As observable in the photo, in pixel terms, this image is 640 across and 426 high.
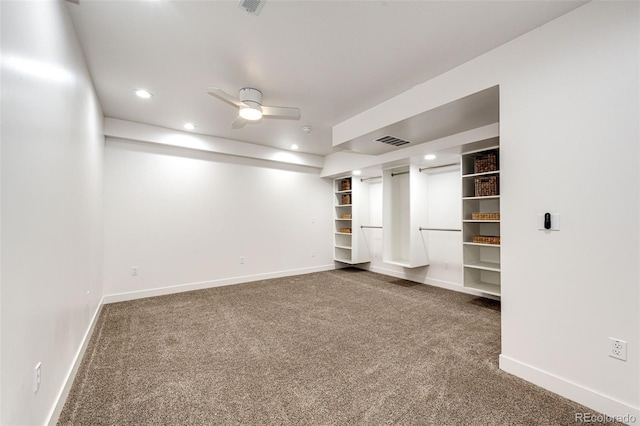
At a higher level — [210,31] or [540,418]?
[210,31]

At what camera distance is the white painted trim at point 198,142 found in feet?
12.8

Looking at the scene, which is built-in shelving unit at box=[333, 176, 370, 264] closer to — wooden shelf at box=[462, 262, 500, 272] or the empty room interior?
the empty room interior

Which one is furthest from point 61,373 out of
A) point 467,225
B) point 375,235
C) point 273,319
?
point 375,235

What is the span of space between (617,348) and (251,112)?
342cm

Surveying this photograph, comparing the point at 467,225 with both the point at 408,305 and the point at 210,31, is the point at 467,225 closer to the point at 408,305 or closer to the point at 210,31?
the point at 408,305

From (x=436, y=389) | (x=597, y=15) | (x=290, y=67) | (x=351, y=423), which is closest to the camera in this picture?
(x=351, y=423)

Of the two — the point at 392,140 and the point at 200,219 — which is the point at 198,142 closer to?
the point at 200,219

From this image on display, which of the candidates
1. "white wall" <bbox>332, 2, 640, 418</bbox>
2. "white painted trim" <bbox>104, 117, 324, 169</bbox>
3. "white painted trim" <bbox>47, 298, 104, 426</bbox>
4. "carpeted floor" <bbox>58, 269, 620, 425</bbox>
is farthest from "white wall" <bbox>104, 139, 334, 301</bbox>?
"white wall" <bbox>332, 2, 640, 418</bbox>

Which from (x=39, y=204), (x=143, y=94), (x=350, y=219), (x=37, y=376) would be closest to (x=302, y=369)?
(x=37, y=376)

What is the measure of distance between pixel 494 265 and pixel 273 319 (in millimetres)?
3126

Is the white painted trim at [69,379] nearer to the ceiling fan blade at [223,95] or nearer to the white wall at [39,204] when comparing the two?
the white wall at [39,204]

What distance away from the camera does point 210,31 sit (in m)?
2.06

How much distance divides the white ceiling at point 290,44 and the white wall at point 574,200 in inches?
11.2

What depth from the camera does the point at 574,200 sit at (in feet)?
5.89
